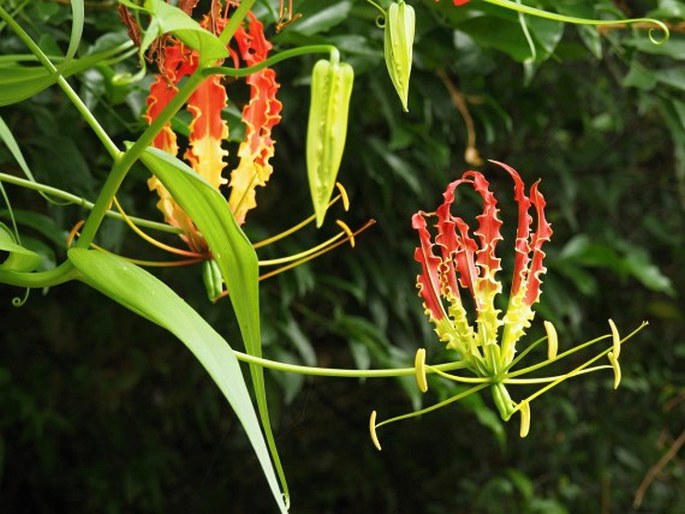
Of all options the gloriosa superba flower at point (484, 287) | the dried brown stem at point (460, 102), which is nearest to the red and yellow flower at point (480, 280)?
the gloriosa superba flower at point (484, 287)

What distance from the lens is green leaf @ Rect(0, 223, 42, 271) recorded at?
2.15 feet

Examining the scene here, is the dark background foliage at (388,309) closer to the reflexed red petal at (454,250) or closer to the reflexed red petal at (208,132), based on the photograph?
the reflexed red petal at (208,132)

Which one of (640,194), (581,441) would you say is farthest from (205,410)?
(640,194)

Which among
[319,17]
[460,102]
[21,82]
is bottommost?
[460,102]

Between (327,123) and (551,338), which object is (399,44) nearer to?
(327,123)

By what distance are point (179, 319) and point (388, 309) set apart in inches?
49.7

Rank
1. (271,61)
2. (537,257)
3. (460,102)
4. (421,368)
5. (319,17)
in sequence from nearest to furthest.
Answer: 1. (271,61)
2. (421,368)
3. (537,257)
4. (319,17)
5. (460,102)

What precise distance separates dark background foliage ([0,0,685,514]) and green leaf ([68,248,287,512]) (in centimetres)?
45

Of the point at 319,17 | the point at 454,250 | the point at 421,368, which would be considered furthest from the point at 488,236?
the point at 319,17

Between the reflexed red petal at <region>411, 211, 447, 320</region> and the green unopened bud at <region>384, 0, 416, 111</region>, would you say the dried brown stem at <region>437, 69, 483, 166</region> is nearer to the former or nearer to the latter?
the reflexed red petal at <region>411, 211, 447, 320</region>

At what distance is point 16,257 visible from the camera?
0.67 m

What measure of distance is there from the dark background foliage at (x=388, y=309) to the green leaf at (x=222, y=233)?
1.52ft

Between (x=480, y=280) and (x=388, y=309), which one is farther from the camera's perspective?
(x=388, y=309)

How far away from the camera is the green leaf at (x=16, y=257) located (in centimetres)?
66
